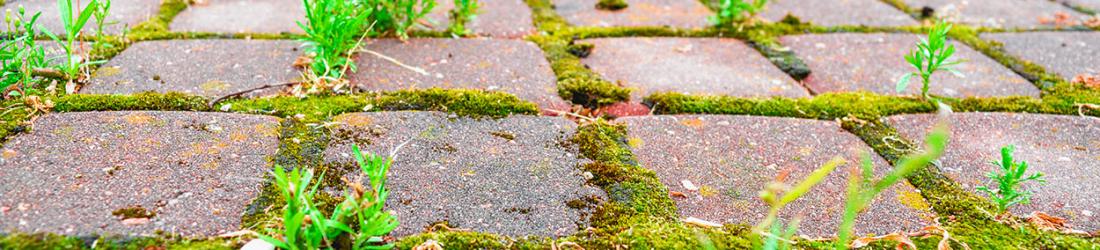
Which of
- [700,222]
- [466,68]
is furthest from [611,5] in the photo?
[700,222]

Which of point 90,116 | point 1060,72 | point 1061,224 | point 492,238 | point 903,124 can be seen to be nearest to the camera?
point 492,238

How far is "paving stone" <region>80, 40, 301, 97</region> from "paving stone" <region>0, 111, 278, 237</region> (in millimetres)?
234

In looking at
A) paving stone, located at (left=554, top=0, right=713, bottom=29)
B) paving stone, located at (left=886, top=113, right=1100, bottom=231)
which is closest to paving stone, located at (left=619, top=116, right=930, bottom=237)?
paving stone, located at (left=886, top=113, right=1100, bottom=231)

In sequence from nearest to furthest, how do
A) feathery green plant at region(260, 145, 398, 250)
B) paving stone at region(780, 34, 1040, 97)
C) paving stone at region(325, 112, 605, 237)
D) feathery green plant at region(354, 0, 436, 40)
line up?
feathery green plant at region(260, 145, 398, 250) < paving stone at region(325, 112, 605, 237) < paving stone at region(780, 34, 1040, 97) < feathery green plant at region(354, 0, 436, 40)

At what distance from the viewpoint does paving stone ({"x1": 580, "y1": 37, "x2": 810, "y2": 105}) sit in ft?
6.75

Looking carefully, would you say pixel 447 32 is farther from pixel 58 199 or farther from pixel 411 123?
pixel 58 199

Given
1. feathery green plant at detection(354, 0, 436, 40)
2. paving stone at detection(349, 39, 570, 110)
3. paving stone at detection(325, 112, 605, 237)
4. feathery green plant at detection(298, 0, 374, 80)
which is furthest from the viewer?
feathery green plant at detection(354, 0, 436, 40)

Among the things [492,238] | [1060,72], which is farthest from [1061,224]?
[1060,72]

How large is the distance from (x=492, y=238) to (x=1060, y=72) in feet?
6.24

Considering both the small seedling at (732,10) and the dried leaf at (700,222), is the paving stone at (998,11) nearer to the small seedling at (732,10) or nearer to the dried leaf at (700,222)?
the small seedling at (732,10)

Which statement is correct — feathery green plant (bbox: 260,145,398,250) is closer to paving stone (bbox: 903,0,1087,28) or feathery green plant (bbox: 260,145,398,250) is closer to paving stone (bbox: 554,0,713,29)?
paving stone (bbox: 554,0,713,29)

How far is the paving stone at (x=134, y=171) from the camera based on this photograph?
118 centimetres

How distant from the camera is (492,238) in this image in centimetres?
121

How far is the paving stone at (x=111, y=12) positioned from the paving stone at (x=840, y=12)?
2037 millimetres
